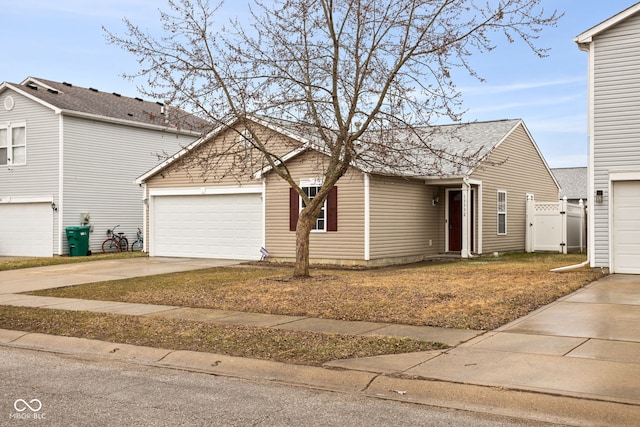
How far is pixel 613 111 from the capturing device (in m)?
15.7

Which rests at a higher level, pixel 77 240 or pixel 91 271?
pixel 77 240

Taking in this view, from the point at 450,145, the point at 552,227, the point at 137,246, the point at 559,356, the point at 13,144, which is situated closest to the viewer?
the point at 559,356

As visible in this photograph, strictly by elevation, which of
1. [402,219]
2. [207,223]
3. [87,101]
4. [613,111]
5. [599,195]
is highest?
[87,101]

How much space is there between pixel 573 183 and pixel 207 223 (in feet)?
→ 119

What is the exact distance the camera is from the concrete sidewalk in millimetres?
5961

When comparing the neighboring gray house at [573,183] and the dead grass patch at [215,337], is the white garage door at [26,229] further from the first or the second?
the neighboring gray house at [573,183]

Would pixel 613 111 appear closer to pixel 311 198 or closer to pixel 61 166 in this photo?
pixel 311 198

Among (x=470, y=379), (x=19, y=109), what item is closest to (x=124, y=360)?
(x=470, y=379)

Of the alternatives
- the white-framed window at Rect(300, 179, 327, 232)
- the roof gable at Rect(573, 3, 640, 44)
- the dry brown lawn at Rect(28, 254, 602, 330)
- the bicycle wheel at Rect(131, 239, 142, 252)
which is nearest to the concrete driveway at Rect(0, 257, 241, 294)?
the dry brown lawn at Rect(28, 254, 602, 330)

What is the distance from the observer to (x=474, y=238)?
2303 centimetres

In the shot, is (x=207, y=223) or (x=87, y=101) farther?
(x=87, y=101)

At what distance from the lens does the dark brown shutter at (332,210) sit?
1942 centimetres

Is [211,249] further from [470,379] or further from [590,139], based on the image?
[470,379]

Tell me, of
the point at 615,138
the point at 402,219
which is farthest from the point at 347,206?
the point at 615,138
